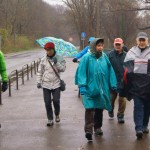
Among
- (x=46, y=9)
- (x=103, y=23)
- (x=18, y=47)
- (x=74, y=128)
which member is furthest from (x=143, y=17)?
(x=46, y=9)

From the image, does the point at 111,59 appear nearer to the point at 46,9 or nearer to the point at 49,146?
the point at 49,146

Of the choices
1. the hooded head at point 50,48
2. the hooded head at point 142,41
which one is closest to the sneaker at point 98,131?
the hooded head at point 142,41

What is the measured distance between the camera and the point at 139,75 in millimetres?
7258

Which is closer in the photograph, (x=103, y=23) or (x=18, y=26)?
(x=103, y=23)

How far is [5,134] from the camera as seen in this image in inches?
308

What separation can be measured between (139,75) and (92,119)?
3.56 feet

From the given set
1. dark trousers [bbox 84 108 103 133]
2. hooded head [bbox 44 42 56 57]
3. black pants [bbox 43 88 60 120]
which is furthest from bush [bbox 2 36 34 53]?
dark trousers [bbox 84 108 103 133]

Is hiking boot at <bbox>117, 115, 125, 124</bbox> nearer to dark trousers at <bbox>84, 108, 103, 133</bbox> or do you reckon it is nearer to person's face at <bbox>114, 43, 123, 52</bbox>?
dark trousers at <bbox>84, 108, 103, 133</bbox>

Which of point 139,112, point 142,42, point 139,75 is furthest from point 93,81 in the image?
point 142,42

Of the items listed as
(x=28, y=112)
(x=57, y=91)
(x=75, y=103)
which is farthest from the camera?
(x=75, y=103)

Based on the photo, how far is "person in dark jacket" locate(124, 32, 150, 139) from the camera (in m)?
7.21

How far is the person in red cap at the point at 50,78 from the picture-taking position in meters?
8.52

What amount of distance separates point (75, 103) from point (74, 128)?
343cm

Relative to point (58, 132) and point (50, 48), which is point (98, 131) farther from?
point (50, 48)
